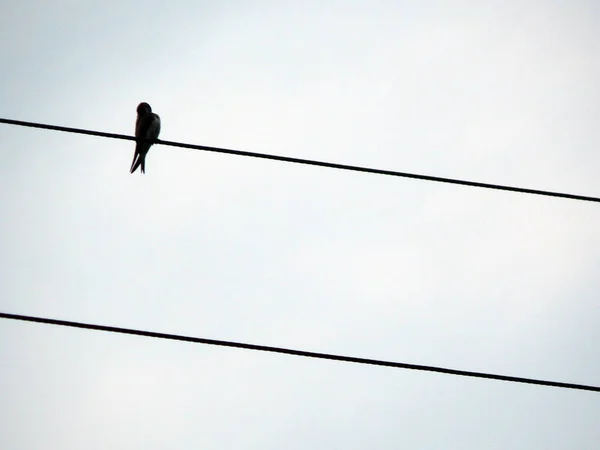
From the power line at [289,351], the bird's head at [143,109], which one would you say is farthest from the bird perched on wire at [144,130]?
the power line at [289,351]

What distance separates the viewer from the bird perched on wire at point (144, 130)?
7848mm

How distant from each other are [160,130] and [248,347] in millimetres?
5793

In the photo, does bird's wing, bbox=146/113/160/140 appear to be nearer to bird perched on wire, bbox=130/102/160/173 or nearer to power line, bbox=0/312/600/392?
bird perched on wire, bbox=130/102/160/173

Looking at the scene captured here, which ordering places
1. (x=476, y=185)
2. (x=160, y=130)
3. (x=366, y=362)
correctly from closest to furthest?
(x=366, y=362)
(x=476, y=185)
(x=160, y=130)

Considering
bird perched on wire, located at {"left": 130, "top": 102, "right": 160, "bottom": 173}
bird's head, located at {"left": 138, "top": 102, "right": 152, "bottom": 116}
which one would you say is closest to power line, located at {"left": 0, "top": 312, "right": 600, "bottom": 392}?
bird perched on wire, located at {"left": 130, "top": 102, "right": 160, "bottom": 173}

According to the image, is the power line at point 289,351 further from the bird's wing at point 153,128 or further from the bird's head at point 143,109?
the bird's head at point 143,109

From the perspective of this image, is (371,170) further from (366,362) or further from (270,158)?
(366,362)

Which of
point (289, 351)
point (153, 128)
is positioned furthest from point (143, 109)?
point (289, 351)

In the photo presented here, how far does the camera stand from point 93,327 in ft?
11.3

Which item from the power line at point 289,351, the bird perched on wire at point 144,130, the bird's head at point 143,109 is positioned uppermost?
the bird's head at point 143,109

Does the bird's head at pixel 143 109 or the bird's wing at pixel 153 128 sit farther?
the bird's head at pixel 143 109

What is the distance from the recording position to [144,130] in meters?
8.09

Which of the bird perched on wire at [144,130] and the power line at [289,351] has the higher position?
the bird perched on wire at [144,130]

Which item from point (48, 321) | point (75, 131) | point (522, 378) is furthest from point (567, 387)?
point (75, 131)
